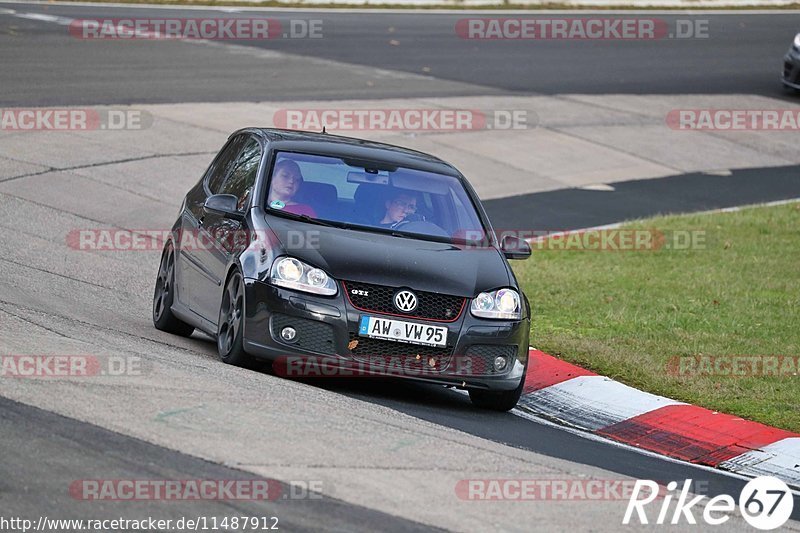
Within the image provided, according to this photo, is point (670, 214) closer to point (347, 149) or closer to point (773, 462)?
point (347, 149)

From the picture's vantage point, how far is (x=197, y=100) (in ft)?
71.5

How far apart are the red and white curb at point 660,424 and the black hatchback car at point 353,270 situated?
2.05 feet

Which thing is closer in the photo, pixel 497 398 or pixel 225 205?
pixel 497 398

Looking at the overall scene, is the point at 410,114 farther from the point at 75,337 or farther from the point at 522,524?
the point at 522,524

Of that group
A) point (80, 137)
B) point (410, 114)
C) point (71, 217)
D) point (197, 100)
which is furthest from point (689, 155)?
point (71, 217)

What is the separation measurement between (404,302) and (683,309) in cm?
458

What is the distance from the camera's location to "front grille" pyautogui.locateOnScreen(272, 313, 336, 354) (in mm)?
8672

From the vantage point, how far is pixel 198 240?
33.5 feet
